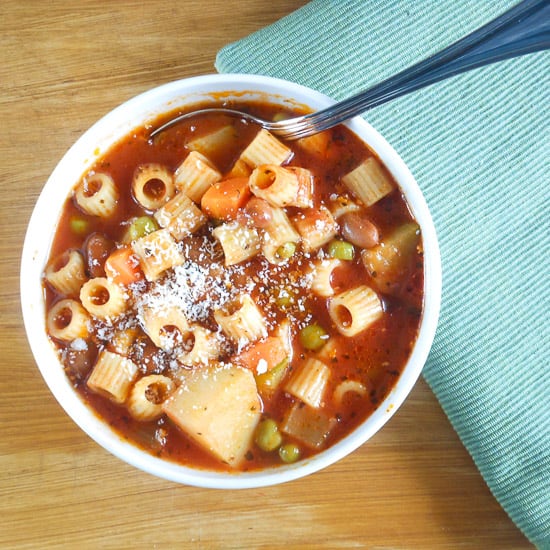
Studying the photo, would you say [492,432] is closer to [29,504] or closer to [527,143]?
[527,143]

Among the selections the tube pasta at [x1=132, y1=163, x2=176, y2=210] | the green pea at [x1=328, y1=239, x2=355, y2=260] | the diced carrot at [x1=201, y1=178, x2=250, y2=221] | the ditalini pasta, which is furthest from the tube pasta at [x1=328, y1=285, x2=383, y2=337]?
the tube pasta at [x1=132, y1=163, x2=176, y2=210]

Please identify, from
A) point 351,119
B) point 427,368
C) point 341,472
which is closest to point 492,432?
point 427,368

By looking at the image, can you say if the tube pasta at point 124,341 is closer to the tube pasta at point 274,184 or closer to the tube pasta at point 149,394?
the tube pasta at point 149,394

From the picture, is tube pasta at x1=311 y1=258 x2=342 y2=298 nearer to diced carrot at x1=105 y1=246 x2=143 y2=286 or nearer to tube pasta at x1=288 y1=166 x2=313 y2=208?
tube pasta at x1=288 y1=166 x2=313 y2=208

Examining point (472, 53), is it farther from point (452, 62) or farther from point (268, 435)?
point (268, 435)

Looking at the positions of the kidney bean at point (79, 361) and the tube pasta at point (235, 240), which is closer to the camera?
the tube pasta at point (235, 240)

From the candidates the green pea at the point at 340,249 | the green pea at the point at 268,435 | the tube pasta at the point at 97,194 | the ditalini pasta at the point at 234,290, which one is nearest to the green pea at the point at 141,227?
the ditalini pasta at the point at 234,290
